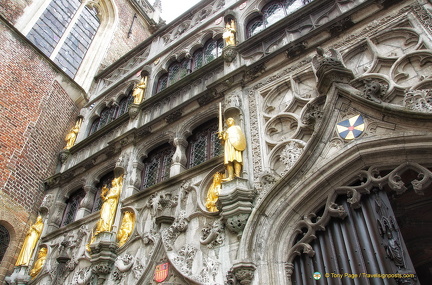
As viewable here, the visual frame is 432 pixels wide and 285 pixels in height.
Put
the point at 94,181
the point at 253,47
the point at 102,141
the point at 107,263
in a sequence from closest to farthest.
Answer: the point at 107,263
the point at 253,47
the point at 94,181
the point at 102,141

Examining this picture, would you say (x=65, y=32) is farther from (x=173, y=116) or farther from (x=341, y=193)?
(x=341, y=193)

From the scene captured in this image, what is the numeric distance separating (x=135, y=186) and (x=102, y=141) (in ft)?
10.6

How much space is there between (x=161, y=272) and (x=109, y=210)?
8.66 feet

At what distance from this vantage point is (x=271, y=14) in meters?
10.6

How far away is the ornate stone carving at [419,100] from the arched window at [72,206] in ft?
31.2

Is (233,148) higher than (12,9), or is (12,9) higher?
(12,9)

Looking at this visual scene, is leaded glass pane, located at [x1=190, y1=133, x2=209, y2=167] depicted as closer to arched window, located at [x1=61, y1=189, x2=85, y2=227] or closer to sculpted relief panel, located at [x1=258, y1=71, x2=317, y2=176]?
sculpted relief panel, located at [x1=258, y1=71, x2=317, y2=176]

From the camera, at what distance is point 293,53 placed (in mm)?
8188

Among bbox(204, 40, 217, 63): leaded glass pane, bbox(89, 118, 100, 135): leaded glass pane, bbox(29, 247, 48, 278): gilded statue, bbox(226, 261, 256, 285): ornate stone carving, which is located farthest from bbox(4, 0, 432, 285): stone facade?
bbox(89, 118, 100, 135): leaded glass pane

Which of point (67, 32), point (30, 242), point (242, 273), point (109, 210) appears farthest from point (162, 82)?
point (242, 273)

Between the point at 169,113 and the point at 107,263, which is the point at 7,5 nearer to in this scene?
the point at 169,113

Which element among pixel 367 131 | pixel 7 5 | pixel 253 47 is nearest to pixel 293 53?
pixel 253 47

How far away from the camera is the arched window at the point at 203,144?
339 inches

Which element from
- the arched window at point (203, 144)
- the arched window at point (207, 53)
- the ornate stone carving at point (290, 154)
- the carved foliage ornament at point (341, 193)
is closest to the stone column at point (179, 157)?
the arched window at point (203, 144)
